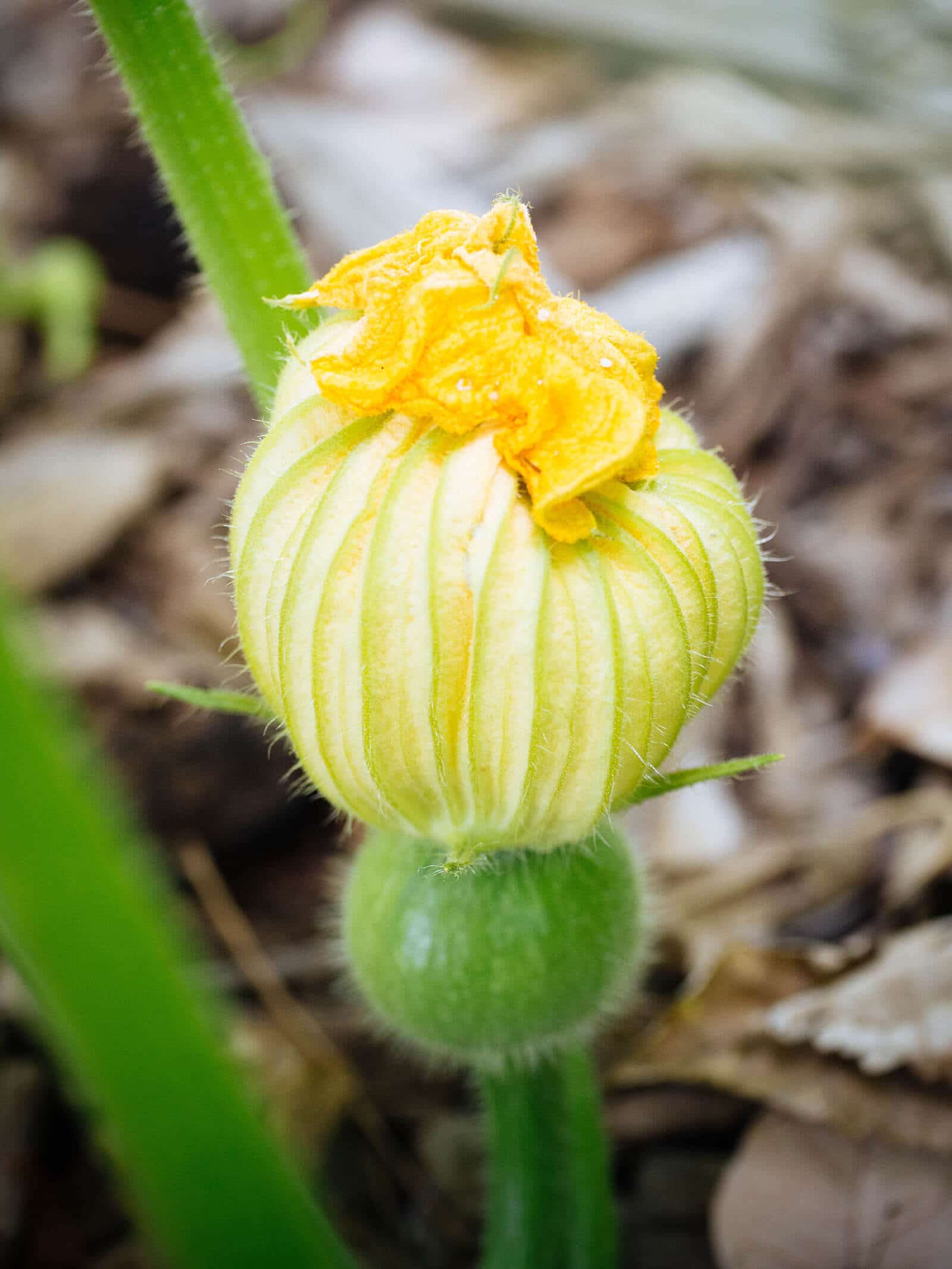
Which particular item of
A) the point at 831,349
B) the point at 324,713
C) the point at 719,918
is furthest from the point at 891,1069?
the point at 831,349

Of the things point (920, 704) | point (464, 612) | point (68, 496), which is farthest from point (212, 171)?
point (68, 496)

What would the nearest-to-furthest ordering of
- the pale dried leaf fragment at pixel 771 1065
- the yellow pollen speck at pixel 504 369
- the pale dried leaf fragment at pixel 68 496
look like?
the yellow pollen speck at pixel 504 369 → the pale dried leaf fragment at pixel 771 1065 → the pale dried leaf fragment at pixel 68 496

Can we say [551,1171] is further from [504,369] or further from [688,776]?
[504,369]

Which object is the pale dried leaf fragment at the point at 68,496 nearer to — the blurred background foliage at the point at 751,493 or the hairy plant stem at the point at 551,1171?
the blurred background foliage at the point at 751,493

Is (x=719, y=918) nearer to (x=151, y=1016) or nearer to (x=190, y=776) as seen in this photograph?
(x=190, y=776)

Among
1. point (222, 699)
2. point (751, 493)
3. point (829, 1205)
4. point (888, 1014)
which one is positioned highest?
point (222, 699)

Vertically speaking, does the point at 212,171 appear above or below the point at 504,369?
above

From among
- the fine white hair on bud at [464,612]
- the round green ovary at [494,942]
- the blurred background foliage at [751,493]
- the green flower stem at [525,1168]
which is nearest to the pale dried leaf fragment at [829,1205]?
the blurred background foliage at [751,493]
